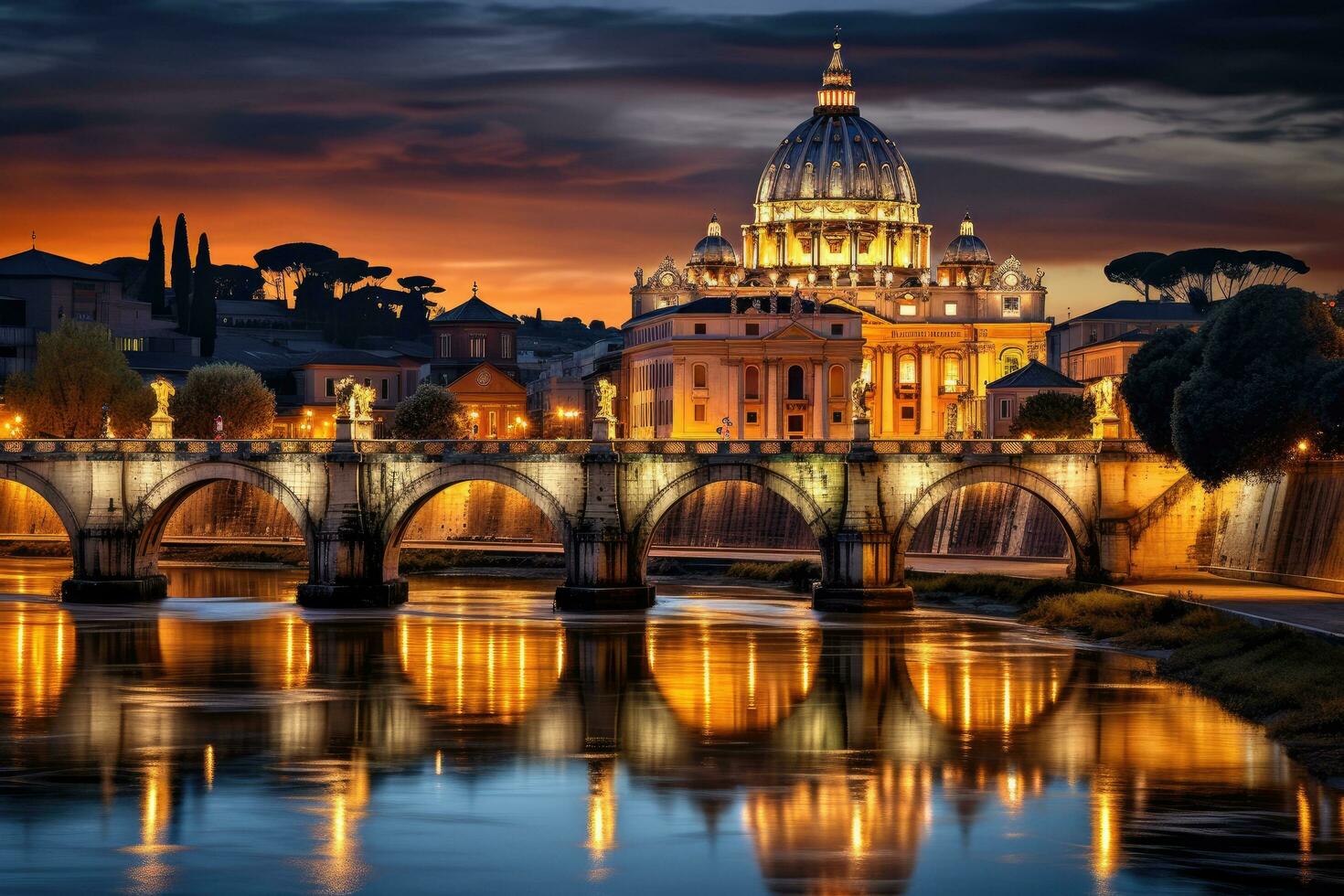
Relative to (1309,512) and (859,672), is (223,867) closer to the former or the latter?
(859,672)

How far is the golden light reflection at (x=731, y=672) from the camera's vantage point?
174ft

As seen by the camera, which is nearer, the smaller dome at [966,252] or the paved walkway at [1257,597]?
the paved walkway at [1257,597]

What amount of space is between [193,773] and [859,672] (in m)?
22.0

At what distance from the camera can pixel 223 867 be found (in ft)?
119

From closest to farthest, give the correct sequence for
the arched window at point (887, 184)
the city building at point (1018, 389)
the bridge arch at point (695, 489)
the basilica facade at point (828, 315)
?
the bridge arch at point (695, 489) < the city building at point (1018, 389) < the basilica facade at point (828, 315) < the arched window at point (887, 184)

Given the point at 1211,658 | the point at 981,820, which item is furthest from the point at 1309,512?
the point at 981,820

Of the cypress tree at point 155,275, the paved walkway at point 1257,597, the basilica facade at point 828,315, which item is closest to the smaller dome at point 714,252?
the basilica facade at point 828,315

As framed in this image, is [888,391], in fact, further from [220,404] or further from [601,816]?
[601,816]

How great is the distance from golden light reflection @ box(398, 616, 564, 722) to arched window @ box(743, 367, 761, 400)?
79.6m

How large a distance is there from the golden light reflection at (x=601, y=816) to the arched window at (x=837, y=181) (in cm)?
14956

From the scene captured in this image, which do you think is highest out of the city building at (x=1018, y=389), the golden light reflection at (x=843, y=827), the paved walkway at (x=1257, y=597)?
the city building at (x=1018, y=389)

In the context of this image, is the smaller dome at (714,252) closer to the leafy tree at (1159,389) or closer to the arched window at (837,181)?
the arched window at (837,181)

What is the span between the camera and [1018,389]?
5822 inches

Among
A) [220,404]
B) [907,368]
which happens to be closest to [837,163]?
[907,368]
